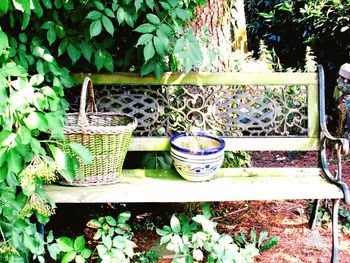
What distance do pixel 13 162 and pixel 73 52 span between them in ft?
3.29

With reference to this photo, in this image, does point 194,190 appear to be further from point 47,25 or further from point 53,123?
point 47,25

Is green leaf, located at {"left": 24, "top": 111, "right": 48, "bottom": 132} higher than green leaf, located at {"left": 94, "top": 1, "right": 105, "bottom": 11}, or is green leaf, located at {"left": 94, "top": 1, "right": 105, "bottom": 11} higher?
green leaf, located at {"left": 94, "top": 1, "right": 105, "bottom": 11}

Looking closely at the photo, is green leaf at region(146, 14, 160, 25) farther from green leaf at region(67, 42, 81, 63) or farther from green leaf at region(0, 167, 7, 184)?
green leaf at region(0, 167, 7, 184)

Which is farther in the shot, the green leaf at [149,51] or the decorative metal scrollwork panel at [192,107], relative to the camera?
the decorative metal scrollwork panel at [192,107]

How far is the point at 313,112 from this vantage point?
333cm

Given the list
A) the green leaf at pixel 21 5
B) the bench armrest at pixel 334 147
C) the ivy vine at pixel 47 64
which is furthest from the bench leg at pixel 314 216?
the green leaf at pixel 21 5

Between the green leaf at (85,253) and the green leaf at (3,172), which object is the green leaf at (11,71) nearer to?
the green leaf at (3,172)

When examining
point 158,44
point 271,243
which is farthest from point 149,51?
point 271,243

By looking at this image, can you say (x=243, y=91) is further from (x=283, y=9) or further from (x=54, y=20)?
(x=283, y=9)

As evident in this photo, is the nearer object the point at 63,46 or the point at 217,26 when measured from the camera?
the point at 63,46

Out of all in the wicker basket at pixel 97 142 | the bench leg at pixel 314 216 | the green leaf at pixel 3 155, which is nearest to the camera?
the green leaf at pixel 3 155

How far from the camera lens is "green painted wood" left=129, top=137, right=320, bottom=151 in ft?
10.8

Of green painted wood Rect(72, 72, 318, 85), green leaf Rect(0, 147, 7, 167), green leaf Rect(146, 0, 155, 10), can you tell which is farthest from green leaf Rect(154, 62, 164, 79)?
green leaf Rect(0, 147, 7, 167)

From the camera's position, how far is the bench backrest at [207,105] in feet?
10.8
